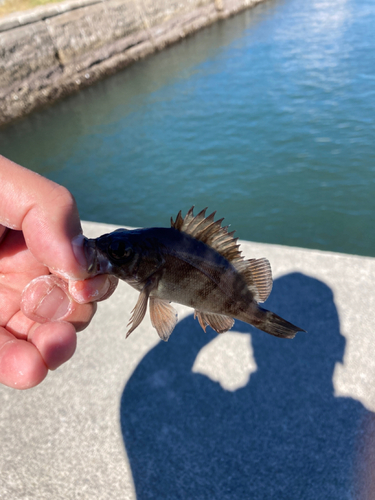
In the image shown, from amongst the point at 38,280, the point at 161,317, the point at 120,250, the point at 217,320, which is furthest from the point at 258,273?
the point at 38,280

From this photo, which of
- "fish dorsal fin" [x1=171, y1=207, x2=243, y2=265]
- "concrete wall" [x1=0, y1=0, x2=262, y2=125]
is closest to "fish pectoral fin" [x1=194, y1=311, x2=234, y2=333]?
"fish dorsal fin" [x1=171, y1=207, x2=243, y2=265]

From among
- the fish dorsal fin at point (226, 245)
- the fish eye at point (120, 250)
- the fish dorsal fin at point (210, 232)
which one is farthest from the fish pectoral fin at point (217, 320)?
the fish eye at point (120, 250)

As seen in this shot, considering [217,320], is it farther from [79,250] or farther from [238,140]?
[238,140]

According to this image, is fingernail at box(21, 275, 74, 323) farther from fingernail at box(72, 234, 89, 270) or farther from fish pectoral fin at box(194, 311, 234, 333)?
fish pectoral fin at box(194, 311, 234, 333)

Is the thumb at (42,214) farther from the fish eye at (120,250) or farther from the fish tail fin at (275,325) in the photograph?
the fish tail fin at (275,325)

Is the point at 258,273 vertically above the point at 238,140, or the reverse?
the point at 258,273
